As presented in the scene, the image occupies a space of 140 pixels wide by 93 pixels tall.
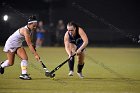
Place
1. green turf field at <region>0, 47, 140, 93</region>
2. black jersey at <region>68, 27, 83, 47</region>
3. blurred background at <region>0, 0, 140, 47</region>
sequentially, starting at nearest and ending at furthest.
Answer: green turf field at <region>0, 47, 140, 93</region> < black jersey at <region>68, 27, 83, 47</region> < blurred background at <region>0, 0, 140, 47</region>

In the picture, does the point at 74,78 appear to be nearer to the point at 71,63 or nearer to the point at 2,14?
the point at 71,63

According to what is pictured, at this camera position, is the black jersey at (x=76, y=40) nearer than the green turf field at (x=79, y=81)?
No

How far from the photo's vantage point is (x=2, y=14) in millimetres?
38344

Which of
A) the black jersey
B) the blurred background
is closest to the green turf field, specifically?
the black jersey

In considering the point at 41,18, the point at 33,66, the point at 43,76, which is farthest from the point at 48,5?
the point at 43,76

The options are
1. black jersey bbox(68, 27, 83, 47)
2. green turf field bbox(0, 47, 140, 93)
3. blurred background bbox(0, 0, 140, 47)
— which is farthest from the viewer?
blurred background bbox(0, 0, 140, 47)

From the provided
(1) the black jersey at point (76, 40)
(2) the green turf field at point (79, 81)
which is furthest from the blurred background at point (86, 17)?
(1) the black jersey at point (76, 40)

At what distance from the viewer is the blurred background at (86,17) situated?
38000mm

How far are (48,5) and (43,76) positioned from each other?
23.6m

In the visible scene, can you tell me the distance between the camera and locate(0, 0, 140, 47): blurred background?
125ft

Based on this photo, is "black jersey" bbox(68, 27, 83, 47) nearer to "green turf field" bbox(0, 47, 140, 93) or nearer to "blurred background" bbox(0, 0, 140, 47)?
"green turf field" bbox(0, 47, 140, 93)

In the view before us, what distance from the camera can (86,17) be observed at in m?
41.0

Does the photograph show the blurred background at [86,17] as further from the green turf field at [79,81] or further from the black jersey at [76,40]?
the black jersey at [76,40]

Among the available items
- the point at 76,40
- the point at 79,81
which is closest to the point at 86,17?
the point at 76,40
